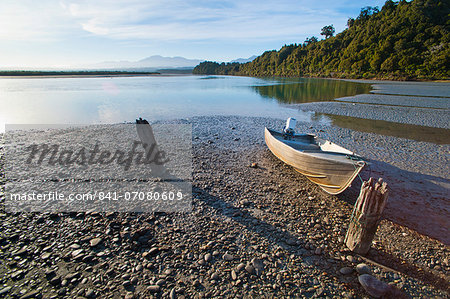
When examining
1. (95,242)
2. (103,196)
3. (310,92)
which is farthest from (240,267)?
(310,92)

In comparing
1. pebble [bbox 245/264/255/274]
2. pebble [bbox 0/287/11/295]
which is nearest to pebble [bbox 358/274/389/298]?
pebble [bbox 245/264/255/274]

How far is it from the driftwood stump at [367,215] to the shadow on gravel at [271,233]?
2.27ft

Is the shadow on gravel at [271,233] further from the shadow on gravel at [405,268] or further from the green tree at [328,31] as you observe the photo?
the green tree at [328,31]

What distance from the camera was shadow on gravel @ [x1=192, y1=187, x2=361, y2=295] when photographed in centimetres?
514

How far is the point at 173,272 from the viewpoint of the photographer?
4844 millimetres

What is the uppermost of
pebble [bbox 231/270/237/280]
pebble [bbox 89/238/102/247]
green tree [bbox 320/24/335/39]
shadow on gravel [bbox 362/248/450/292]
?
green tree [bbox 320/24/335/39]

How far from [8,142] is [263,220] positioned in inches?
700

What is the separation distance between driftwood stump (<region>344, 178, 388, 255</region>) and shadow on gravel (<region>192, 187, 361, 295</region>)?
2.27ft

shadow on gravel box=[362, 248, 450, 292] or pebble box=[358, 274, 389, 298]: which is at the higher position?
pebble box=[358, 274, 389, 298]

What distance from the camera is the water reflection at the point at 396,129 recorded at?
15242 millimetres

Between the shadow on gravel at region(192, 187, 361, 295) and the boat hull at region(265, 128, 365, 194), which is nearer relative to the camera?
the shadow on gravel at region(192, 187, 361, 295)

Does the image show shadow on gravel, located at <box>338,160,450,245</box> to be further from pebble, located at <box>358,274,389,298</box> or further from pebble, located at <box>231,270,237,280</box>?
pebble, located at <box>231,270,237,280</box>

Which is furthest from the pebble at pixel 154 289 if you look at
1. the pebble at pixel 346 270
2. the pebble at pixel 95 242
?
the pebble at pixel 346 270

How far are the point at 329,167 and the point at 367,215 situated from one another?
253cm
